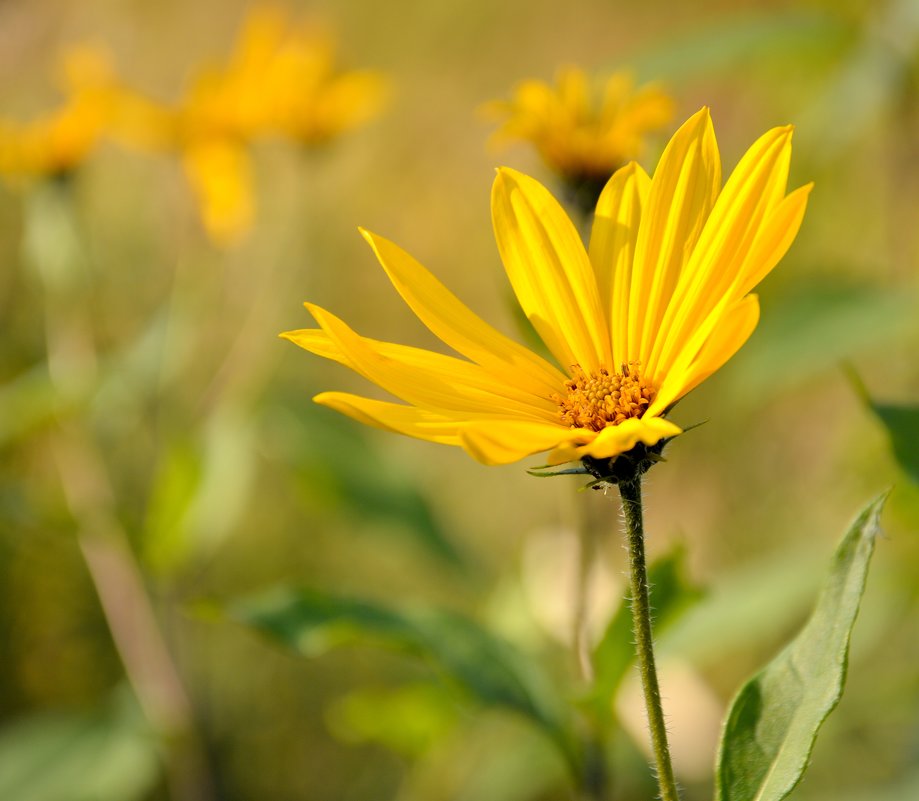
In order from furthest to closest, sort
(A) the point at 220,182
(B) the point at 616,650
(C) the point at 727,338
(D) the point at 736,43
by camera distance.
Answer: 1. (A) the point at 220,182
2. (D) the point at 736,43
3. (B) the point at 616,650
4. (C) the point at 727,338

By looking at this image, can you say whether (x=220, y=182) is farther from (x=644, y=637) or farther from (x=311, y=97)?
(x=644, y=637)

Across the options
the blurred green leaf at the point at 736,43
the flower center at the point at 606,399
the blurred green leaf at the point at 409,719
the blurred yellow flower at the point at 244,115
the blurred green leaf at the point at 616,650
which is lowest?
the blurred green leaf at the point at 409,719

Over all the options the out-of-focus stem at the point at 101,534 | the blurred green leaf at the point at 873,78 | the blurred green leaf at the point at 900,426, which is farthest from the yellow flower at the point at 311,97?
the blurred green leaf at the point at 900,426

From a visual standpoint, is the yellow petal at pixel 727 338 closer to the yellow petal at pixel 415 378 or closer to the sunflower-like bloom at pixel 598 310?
the sunflower-like bloom at pixel 598 310

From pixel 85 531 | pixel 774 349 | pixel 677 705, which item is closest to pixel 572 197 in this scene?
pixel 774 349

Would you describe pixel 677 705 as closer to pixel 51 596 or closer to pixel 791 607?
pixel 791 607

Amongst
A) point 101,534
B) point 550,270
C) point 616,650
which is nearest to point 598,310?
point 550,270
